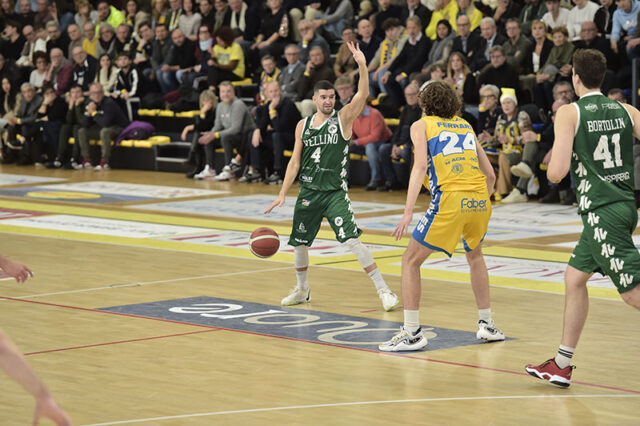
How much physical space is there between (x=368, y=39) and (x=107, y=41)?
708cm

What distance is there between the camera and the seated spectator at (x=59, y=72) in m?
24.6

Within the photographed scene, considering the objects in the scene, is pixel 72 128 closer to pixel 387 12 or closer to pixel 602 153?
pixel 387 12

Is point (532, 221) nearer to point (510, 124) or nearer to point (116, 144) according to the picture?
point (510, 124)

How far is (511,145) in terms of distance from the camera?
17016mm

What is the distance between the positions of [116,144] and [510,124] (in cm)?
919

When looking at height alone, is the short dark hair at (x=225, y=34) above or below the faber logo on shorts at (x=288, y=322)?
above

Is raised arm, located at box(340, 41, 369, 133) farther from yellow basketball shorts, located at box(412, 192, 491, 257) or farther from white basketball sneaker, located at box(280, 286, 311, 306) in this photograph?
yellow basketball shorts, located at box(412, 192, 491, 257)

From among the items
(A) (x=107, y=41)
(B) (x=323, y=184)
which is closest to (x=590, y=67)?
(B) (x=323, y=184)

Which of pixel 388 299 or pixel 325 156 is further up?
pixel 325 156

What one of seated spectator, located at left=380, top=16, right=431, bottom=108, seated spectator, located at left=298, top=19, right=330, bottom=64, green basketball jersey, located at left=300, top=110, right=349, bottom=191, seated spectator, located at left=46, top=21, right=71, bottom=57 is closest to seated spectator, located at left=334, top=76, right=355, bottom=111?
seated spectator, located at left=380, top=16, right=431, bottom=108

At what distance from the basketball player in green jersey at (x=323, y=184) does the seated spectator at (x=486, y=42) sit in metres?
9.42

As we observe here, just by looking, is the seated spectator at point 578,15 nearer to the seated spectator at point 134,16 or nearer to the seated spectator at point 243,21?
the seated spectator at point 243,21

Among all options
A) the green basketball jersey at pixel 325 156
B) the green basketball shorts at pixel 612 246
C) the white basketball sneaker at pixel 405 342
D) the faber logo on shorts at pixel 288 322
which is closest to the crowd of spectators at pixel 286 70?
the green basketball jersey at pixel 325 156

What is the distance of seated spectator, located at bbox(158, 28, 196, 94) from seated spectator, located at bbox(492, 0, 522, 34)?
22.0 ft
